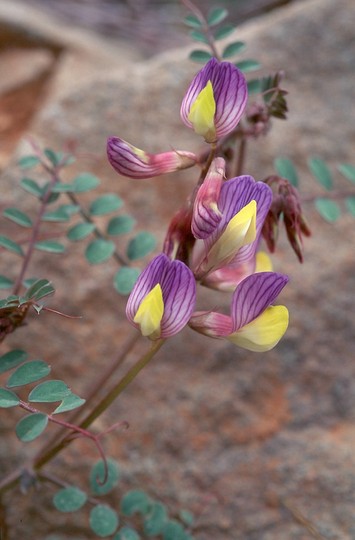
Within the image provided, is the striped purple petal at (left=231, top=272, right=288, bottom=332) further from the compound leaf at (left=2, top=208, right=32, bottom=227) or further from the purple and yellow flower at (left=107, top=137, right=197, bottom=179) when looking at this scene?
the compound leaf at (left=2, top=208, right=32, bottom=227)

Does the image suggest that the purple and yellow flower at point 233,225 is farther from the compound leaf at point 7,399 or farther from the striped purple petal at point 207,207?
the compound leaf at point 7,399

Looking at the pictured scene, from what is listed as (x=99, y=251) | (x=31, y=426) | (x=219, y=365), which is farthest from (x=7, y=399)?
(x=219, y=365)

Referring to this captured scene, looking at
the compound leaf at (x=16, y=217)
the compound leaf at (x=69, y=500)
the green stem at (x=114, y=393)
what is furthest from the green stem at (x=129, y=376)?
the compound leaf at (x=16, y=217)

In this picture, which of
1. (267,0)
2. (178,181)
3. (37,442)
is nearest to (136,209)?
(178,181)

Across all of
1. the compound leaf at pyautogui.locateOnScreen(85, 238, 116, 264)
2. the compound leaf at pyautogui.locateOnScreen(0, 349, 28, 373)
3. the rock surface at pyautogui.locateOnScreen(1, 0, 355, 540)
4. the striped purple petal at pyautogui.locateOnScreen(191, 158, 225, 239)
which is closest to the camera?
the striped purple petal at pyautogui.locateOnScreen(191, 158, 225, 239)

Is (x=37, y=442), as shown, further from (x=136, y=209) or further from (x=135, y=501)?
(x=136, y=209)

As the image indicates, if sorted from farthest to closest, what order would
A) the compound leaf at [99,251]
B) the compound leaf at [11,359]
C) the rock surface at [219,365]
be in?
the rock surface at [219,365]
the compound leaf at [99,251]
the compound leaf at [11,359]

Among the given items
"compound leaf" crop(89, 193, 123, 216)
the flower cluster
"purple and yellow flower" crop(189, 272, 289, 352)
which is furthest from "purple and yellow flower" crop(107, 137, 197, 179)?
"compound leaf" crop(89, 193, 123, 216)
